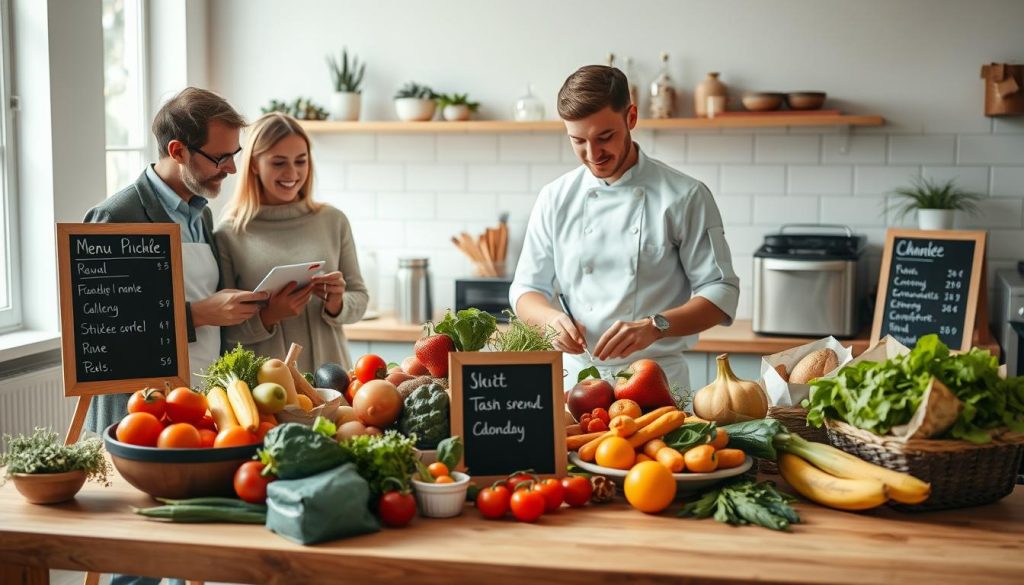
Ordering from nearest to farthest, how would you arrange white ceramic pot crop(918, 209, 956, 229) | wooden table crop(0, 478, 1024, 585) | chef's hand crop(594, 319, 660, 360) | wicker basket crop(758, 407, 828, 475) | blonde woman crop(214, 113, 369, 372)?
wooden table crop(0, 478, 1024, 585) < wicker basket crop(758, 407, 828, 475) < chef's hand crop(594, 319, 660, 360) < blonde woman crop(214, 113, 369, 372) < white ceramic pot crop(918, 209, 956, 229)

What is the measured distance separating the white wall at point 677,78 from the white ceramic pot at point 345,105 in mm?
140

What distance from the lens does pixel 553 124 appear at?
4570 millimetres

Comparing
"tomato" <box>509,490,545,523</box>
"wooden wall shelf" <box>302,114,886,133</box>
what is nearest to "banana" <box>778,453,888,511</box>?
"tomato" <box>509,490,545,523</box>

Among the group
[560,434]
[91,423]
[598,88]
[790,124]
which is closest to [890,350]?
[560,434]

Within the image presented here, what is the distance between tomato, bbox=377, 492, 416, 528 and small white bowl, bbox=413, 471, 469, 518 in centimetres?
4

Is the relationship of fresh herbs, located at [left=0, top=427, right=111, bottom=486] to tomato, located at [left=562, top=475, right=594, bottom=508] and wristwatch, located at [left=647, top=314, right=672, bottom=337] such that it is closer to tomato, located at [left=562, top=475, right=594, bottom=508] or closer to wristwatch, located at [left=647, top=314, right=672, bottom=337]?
tomato, located at [left=562, top=475, right=594, bottom=508]

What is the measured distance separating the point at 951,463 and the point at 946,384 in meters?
0.14

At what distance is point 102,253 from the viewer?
2.40 metres

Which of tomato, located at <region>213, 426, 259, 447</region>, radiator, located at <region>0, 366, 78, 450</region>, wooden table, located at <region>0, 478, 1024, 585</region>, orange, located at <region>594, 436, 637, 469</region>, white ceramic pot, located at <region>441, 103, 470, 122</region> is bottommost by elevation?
radiator, located at <region>0, 366, 78, 450</region>

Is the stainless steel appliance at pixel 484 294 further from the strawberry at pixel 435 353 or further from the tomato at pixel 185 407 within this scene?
the tomato at pixel 185 407

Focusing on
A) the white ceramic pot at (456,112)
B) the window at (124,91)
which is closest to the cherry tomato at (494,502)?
the white ceramic pot at (456,112)

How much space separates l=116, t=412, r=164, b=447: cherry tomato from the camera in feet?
6.03

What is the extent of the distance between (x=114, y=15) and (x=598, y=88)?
288 cm

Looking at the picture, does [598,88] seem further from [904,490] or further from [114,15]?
[114,15]
